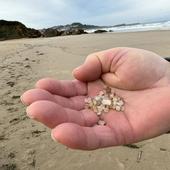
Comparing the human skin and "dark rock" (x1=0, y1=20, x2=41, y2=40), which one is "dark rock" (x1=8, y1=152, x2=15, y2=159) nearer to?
the human skin

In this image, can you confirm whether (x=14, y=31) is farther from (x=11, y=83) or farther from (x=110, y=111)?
(x=110, y=111)

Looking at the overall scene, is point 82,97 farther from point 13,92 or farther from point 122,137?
point 13,92

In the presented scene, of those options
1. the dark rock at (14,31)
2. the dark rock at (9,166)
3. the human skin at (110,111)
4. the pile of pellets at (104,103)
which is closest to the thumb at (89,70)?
the human skin at (110,111)

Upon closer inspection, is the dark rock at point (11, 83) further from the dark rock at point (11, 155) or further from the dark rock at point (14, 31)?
the dark rock at point (14, 31)

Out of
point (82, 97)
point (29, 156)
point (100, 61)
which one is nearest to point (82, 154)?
point (29, 156)

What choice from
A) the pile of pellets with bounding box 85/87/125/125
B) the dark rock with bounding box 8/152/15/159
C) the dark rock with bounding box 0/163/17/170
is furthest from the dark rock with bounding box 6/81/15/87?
the pile of pellets with bounding box 85/87/125/125

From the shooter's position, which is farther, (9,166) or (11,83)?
(11,83)

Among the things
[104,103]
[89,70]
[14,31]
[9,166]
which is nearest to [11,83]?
[9,166]
